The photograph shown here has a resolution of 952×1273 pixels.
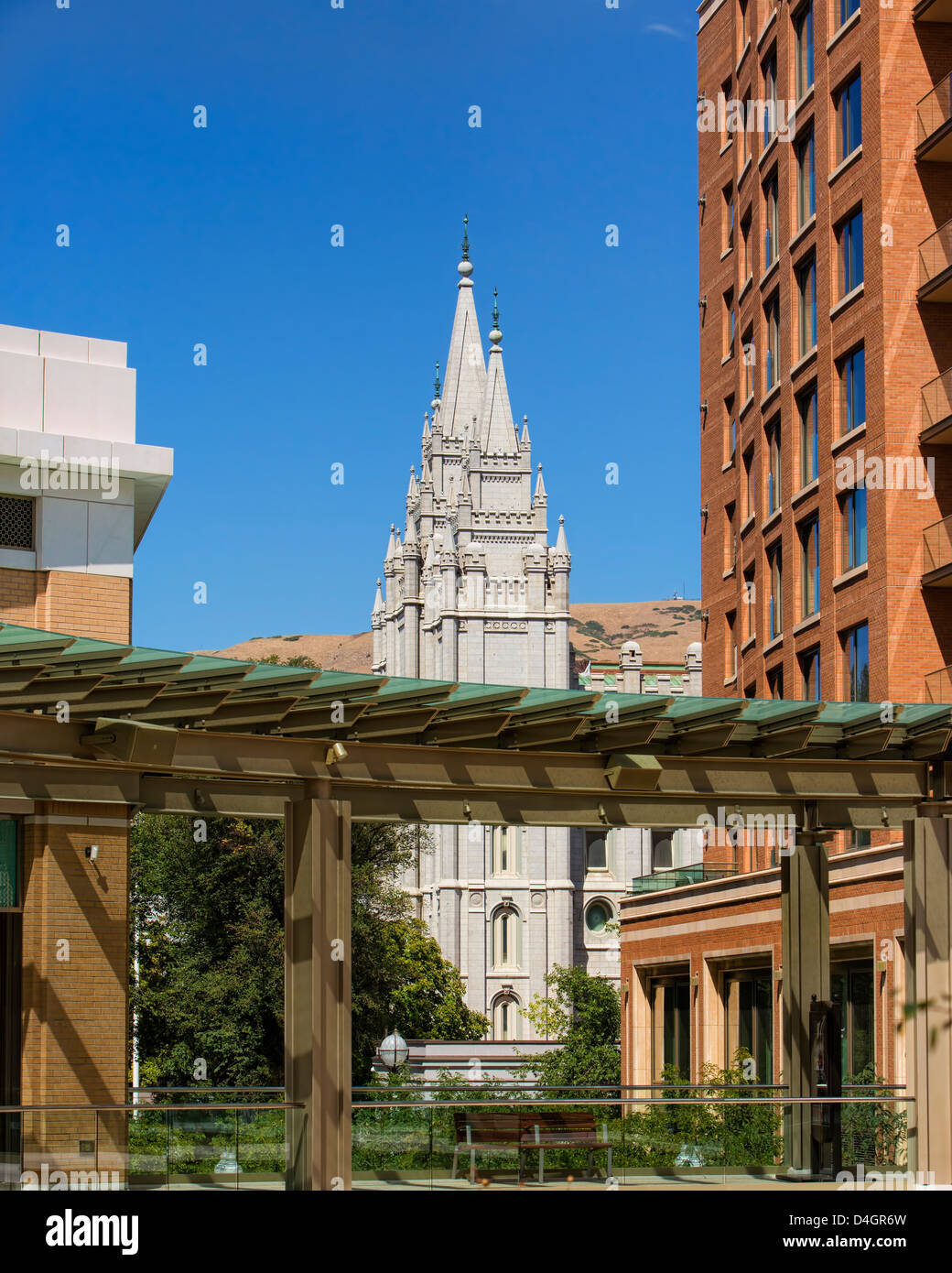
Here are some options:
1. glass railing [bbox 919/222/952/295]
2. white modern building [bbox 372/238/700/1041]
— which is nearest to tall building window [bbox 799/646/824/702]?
glass railing [bbox 919/222/952/295]

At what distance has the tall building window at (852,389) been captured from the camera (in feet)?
110

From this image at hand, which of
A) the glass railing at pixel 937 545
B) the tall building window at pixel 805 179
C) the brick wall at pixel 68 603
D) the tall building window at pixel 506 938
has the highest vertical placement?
the tall building window at pixel 805 179

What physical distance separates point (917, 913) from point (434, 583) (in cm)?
12190

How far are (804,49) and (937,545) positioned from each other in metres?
13.3

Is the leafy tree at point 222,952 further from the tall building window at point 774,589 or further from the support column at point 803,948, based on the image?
the support column at point 803,948

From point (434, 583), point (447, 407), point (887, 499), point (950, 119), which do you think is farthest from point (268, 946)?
point (447, 407)

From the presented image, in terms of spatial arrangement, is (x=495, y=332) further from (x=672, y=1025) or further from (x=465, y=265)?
(x=672, y=1025)

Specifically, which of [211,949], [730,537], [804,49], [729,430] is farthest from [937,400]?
[211,949]

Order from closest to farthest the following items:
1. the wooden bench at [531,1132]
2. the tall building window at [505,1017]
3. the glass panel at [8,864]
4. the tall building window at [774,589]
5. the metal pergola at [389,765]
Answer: the metal pergola at [389,765], the wooden bench at [531,1132], the glass panel at [8,864], the tall building window at [774,589], the tall building window at [505,1017]

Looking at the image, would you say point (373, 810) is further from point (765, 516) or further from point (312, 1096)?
point (765, 516)

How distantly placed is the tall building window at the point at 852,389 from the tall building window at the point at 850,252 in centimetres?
142

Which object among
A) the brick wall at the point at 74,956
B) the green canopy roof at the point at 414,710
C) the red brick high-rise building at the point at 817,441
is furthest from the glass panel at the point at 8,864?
the red brick high-rise building at the point at 817,441

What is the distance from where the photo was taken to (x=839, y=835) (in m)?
33.0

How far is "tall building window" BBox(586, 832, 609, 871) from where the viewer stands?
140 meters
